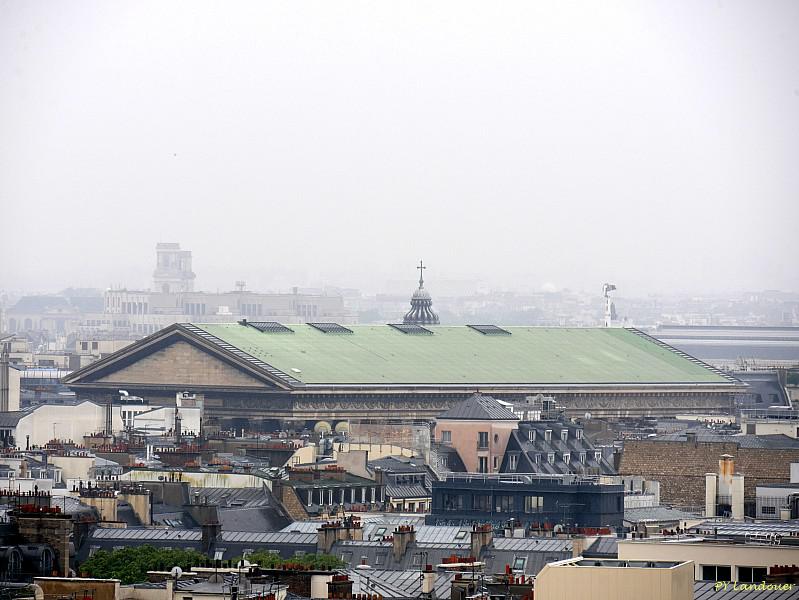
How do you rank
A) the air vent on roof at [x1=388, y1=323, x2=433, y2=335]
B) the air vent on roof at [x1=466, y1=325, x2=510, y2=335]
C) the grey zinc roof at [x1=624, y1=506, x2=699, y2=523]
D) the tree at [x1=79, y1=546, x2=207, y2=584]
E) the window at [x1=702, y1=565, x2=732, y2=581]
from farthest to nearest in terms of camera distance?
the air vent on roof at [x1=466, y1=325, x2=510, y2=335], the air vent on roof at [x1=388, y1=323, x2=433, y2=335], the grey zinc roof at [x1=624, y1=506, x2=699, y2=523], the tree at [x1=79, y1=546, x2=207, y2=584], the window at [x1=702, y1=565, x2=732, y2=581]

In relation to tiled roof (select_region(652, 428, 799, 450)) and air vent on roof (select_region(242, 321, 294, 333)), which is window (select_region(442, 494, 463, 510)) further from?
air vent on roof (select_region(242, 321, 294, 333))

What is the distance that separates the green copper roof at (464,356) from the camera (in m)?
145

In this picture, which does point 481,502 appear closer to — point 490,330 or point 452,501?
point 452,501

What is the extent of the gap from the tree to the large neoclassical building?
240ft

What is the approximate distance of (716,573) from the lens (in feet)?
170

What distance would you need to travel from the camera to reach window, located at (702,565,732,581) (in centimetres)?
5166

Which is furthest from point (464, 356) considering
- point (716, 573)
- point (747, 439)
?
point (716, 573)

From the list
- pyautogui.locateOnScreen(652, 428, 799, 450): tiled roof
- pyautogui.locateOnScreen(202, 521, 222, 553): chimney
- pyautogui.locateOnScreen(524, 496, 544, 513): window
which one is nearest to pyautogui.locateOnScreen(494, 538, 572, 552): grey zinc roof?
pyautogui.locateOnScreen(202, 521, 222, 553): chimney

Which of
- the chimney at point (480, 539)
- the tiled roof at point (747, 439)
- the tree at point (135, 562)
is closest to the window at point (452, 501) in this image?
the chimney at point (480, 539)

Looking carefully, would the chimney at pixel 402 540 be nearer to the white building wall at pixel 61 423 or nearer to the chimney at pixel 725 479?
the chimney at pixel 725 479

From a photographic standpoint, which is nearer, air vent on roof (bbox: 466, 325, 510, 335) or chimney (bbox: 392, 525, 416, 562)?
chimney (bbox: 392, 525, 416, 562)

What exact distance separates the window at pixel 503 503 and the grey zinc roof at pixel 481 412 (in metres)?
23.8

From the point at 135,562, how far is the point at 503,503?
767 inches

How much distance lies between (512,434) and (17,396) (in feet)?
100
